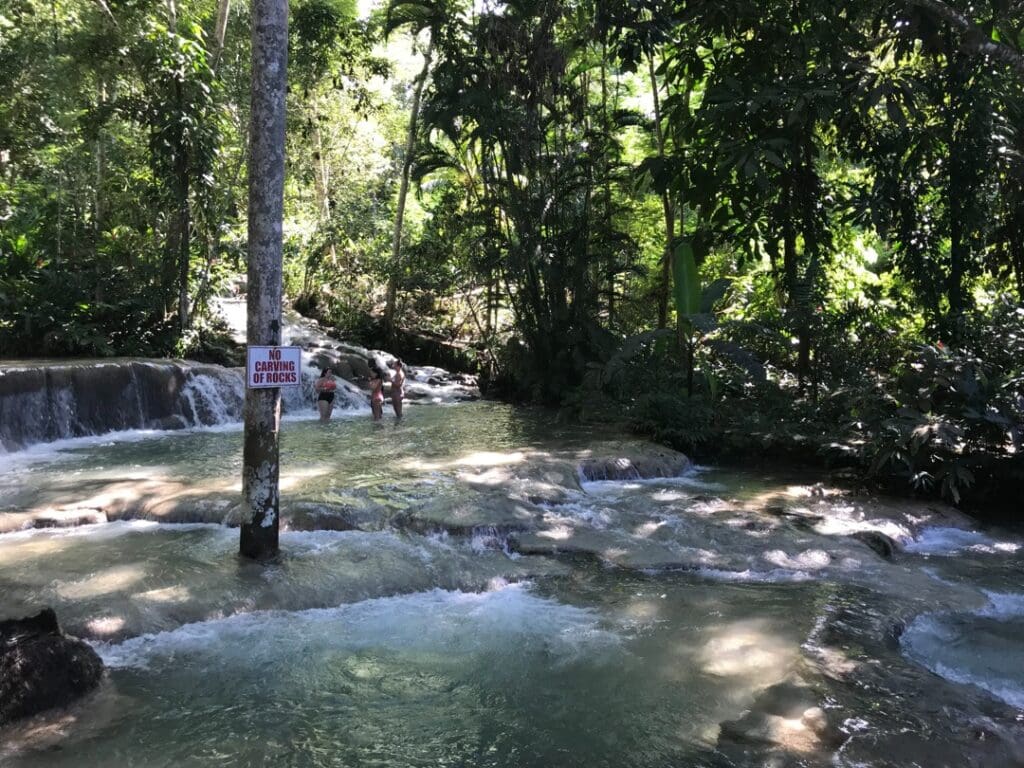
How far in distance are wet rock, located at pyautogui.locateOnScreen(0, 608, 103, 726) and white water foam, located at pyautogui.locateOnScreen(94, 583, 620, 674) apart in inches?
16.7

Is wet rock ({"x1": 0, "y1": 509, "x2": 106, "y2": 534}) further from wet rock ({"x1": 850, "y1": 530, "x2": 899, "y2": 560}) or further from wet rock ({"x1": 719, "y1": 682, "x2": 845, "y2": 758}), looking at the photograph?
wet rock ({"x1": 850, "y1": 530, "x2": 899, "y2": 560})

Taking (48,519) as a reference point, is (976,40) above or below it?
above

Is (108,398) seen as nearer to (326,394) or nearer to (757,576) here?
(326,394)

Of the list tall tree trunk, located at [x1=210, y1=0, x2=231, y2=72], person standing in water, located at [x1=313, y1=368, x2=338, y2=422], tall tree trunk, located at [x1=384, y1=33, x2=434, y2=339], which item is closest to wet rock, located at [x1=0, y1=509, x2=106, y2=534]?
person standing in water, located at [x1=313, y1=368, x2=338, y2=422]

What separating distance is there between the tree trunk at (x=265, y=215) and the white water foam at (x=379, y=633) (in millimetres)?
1082

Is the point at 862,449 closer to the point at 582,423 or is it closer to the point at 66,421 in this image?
the point at 582,423

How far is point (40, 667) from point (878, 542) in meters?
Answer: 6.73

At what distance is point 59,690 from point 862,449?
8.36 m

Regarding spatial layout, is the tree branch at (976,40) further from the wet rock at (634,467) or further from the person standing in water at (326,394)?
the person standing in water at (326,394)

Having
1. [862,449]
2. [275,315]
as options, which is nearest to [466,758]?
[275,315]

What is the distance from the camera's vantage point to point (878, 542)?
→ 727 centimetres

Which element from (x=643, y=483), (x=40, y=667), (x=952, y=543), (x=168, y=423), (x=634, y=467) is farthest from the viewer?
(x=168, y=423)

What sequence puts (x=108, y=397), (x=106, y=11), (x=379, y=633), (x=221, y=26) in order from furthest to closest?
(x=221, y=26)
(x=106, y=11)
(x=108, y=397)
(x=379, y=633)

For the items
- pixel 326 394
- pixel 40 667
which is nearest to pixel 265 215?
pixel 40 667
